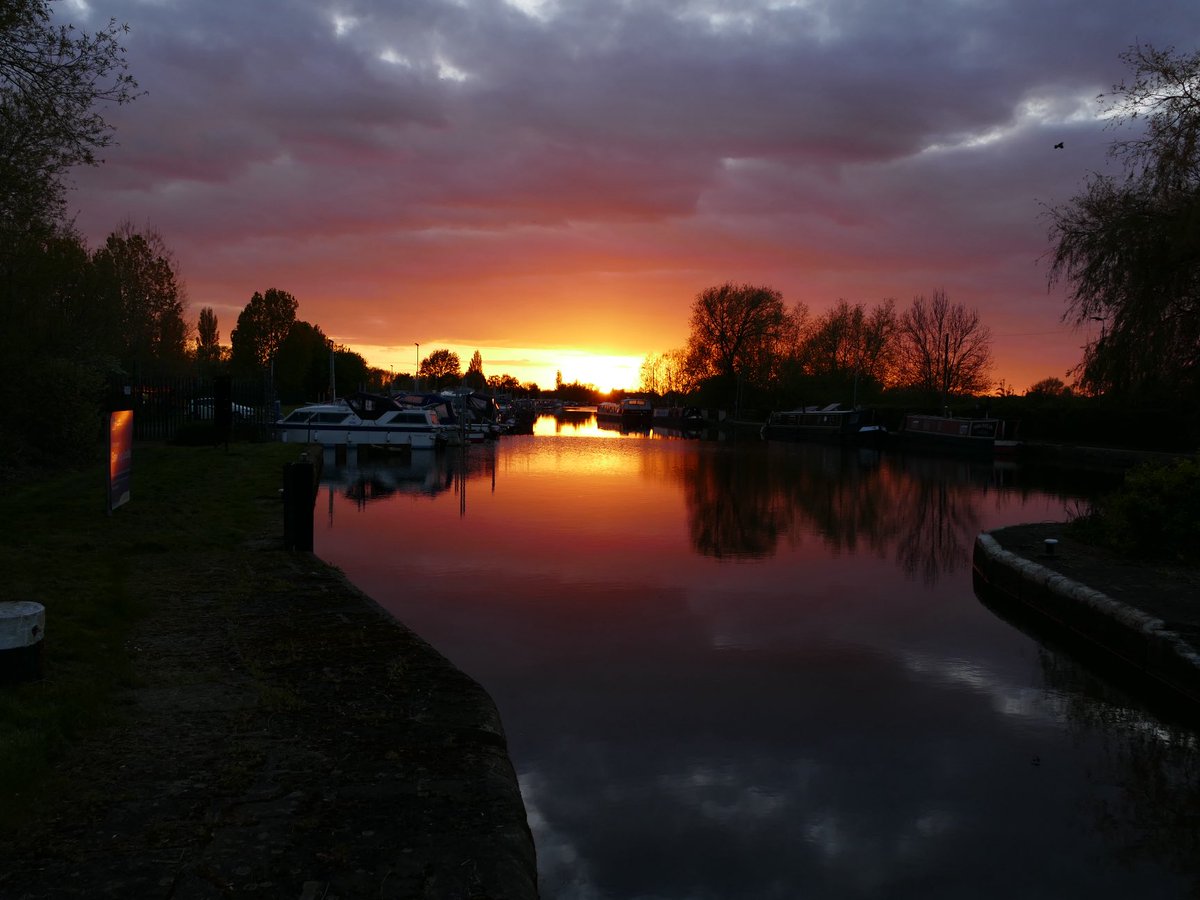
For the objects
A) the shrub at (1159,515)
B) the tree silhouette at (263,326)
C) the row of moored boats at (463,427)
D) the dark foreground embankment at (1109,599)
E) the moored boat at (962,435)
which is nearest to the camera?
the dark foreground embankment at (1109,599)

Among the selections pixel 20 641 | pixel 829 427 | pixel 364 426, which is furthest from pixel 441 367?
pixel 20 641

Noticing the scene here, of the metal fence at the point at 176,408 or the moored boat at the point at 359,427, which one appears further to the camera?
the moored boat at the point at 359,427

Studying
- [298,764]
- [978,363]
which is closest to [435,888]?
[298,764]

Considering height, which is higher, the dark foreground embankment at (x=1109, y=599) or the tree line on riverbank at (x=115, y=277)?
the tree line on riverbank at (x=115, y=277)

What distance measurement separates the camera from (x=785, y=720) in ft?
26.5

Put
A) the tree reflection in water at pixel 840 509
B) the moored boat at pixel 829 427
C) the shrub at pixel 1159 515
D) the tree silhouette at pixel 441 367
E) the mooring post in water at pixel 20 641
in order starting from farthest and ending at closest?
the tree silhouette at pixel 441 367
the moored boat at pixel 829 427
the tree reflection in water at pixel 840 509
the shrub at pixel 1159 515
the mooring post in water at pixel 20 641

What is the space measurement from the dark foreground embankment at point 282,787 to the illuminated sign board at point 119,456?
21.4 ft

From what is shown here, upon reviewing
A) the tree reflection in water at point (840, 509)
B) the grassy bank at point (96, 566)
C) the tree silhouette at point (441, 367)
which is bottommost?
the tree reflection in water at point (840, 509)

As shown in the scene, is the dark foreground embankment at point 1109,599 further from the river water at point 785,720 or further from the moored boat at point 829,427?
the moored boat at point 829,427

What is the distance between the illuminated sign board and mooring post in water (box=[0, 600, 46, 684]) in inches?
301

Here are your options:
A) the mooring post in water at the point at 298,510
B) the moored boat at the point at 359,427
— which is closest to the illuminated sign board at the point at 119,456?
the mooring post in water at the point at 298,510

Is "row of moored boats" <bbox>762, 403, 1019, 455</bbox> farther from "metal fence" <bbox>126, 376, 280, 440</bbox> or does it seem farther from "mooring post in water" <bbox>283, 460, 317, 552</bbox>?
"mooring post in water" <bbox>283, 460, 317, 552</bbox>

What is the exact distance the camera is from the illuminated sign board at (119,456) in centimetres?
1324

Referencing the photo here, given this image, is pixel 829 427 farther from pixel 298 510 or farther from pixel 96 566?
pixel 96 566
